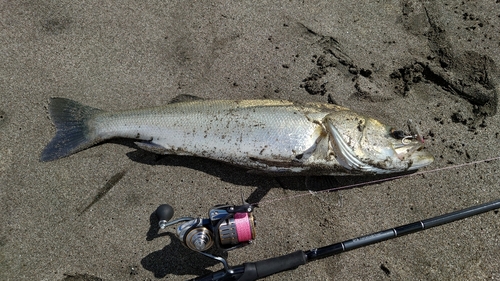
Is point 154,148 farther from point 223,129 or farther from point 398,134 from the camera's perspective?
point 398,134

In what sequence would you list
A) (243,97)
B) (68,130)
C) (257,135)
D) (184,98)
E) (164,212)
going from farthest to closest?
(243,97)
(184,98)
(68,130)
(257,135)
(164,212)

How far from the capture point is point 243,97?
168 inches

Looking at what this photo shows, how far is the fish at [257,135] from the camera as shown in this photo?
3.58 meters

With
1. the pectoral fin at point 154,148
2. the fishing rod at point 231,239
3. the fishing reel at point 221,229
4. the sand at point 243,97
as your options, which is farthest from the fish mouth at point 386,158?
the pectoral fin at point 154,148

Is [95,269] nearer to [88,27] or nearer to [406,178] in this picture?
[88,27]

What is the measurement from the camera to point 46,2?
4582 mm

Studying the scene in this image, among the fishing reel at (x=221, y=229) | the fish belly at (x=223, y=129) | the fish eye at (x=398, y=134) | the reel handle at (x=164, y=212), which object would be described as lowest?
the reel handle at (x=164, y=212)

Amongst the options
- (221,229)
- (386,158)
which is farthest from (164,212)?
(386,158)

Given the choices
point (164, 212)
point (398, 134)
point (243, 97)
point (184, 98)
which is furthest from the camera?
point (243, 97)

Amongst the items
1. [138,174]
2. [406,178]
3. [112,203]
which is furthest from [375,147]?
[112,203]

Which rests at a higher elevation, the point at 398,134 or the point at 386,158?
the point at 398,134

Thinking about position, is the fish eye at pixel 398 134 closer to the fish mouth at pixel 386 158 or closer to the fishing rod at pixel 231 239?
the fish mouth at pixel 386 158

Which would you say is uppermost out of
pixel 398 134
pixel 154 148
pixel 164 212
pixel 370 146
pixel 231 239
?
pixel 398 134

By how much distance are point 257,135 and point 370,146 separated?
1279mm
